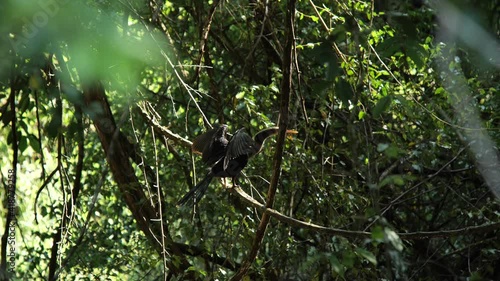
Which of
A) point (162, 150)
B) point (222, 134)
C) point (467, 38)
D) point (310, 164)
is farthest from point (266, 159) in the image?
point (467, 38)

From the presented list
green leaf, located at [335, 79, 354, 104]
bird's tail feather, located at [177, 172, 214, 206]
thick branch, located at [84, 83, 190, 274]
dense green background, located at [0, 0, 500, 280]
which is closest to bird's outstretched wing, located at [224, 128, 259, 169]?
bird's tail feather, located at [177, 172, 214, 206]

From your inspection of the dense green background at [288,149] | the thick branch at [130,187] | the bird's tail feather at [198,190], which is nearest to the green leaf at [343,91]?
the dense green background at [288,149]

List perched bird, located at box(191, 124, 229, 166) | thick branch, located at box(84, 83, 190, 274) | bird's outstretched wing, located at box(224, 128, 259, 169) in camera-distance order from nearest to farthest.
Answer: bird's outstretched wing, located at box(224, 128, 259, 169), perched bird, located at box(191, 124, 229, 166), thick branch, located at box(84, 83, 190, 274)

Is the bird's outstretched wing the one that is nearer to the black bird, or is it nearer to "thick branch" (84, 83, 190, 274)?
the black bird

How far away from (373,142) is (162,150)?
1.50 metres

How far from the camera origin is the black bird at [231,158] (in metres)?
3.10

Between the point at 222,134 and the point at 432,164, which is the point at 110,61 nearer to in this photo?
the point at 222,134

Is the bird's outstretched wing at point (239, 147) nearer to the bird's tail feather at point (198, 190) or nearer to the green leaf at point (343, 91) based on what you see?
the bird's tail feather at point (198, 190)

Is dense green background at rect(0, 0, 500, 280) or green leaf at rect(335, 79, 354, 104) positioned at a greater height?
green leaf at rect(335, 79, 354, 104)

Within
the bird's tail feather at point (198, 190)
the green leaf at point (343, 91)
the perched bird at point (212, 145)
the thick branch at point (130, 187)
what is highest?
the green leaf at point (343, 91)

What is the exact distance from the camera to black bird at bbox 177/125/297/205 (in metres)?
3.10

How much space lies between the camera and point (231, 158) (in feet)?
10.2

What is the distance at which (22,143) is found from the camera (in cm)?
321

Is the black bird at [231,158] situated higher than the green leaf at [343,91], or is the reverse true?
the green leaf at [343,91]
